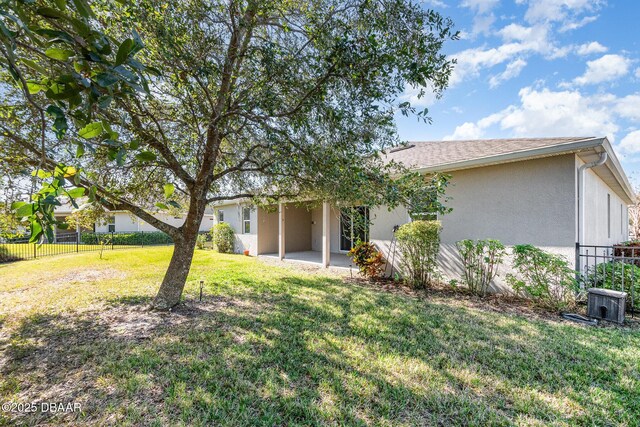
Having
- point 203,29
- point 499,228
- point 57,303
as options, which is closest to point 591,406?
point 499,228

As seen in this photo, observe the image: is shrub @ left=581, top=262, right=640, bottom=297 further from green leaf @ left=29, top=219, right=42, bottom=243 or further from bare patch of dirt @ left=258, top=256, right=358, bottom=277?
green leaf @ left=29, top=219, right=42, bottom=243

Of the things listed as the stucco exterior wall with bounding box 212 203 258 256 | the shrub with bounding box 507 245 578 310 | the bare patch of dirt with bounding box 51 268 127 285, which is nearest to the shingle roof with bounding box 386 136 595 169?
the shrub with bounding box 507 245 578 310

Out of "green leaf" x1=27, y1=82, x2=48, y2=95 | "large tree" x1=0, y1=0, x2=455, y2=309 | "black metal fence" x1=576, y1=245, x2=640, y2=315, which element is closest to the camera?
"green leaf" x1=27, y1=82, x2=48, y2=95

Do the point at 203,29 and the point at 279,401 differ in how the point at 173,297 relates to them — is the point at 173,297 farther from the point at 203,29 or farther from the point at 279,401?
the point at 203,29

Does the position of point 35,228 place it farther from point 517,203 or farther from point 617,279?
point 617,279

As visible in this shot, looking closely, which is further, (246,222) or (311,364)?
(246,222)

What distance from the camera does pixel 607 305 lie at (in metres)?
5.34

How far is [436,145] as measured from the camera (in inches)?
444

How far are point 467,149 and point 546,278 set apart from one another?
14.4 ft

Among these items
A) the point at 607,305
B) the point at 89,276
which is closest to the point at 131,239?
the point at 89,276

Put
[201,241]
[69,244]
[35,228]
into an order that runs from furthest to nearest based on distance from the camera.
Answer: [201,241] < [69,244] < [35,228]

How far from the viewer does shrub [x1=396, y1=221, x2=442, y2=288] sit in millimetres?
7373

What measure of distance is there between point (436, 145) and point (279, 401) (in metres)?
10.8

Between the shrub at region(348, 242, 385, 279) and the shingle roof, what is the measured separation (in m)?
2.90
